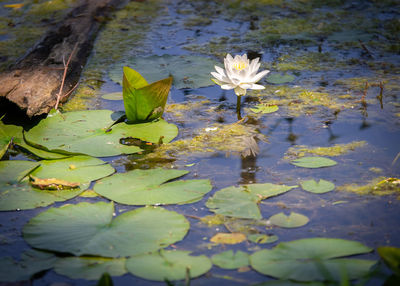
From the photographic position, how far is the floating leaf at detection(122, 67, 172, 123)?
1.87 metres

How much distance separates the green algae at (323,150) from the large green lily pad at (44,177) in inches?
27.1

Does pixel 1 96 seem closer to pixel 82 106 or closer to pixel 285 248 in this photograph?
pixel 82 106

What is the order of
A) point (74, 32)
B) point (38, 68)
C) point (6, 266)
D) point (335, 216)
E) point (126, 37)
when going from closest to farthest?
point (6, 266) → point (335, 216) → point (38, 68) → point (74, 32) → point (126, 37)

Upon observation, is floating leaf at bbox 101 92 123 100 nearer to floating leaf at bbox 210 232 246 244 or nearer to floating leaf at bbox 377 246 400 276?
floating leaf at bbox 210 232 246 244

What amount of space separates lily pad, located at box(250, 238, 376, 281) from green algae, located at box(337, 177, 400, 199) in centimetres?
32

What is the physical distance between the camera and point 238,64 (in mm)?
1969

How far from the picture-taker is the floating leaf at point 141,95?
1.87 metres

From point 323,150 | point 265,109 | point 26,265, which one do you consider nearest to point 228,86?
point 265,109

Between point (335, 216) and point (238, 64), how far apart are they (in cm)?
87

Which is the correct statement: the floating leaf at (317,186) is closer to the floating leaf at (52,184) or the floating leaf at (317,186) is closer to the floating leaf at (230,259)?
the floating leaf at (230,259)

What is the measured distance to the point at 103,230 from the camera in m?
1.26

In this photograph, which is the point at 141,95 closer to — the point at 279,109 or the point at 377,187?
the point at 279,109

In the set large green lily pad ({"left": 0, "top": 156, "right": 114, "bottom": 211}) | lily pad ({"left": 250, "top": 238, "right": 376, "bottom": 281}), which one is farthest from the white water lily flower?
lily pad ({"left": 250, "top": 238, "right": 376, "bottom": 281})

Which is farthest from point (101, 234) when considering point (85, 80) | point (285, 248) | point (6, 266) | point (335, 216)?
point (85, 80)
